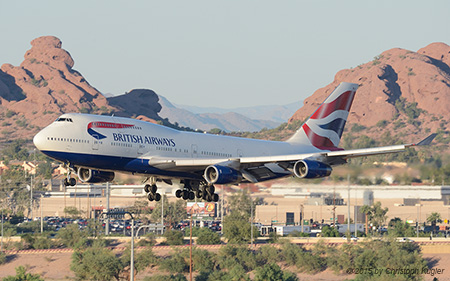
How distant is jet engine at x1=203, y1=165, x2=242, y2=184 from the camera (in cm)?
6156

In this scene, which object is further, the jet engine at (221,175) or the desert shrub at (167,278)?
the desert shrub at (167,278)

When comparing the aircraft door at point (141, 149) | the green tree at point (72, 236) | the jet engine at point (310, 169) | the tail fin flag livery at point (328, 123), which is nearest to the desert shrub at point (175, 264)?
the green tree at point (72, 236)

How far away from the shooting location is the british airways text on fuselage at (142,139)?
197 ft

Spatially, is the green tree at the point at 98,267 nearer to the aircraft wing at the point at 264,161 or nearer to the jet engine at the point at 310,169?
the aircraft wing at the point at 264,161

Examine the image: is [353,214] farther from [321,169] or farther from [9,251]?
[321,169]

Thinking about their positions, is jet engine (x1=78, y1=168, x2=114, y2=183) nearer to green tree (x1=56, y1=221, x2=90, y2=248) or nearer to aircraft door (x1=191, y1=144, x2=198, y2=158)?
aircraft door (x1=191, y1=144, x2=198, y2=158)

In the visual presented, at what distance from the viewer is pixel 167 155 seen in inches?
2470

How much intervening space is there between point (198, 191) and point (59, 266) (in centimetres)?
6952

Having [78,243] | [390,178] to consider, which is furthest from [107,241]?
[390,178]

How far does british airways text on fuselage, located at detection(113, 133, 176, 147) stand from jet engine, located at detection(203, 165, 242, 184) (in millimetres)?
3902

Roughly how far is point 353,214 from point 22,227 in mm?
72389

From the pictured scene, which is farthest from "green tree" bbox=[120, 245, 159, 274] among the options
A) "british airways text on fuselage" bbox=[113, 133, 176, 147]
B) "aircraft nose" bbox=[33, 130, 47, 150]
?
"aircraft nose" bbox=[33, 130, 47, 150]

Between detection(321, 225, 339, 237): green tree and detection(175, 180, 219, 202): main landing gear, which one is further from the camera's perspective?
detection(321, 225, 339, 237): green tree

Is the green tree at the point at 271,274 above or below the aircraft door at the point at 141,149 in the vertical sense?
below
